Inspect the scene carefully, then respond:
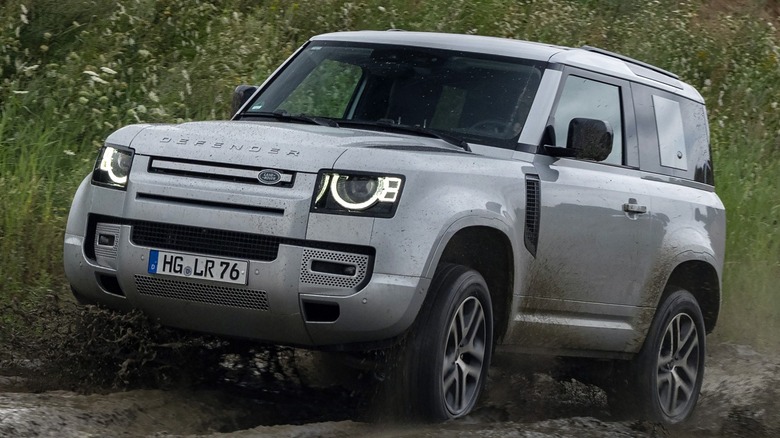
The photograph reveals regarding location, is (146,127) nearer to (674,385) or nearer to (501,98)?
(501,98)

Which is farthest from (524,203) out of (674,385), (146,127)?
(674,385)

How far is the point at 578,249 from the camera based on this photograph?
6426 mm

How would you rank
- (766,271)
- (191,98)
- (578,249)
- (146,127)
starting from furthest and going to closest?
(766,271) < (191,98) < (578,249) < (146,127)

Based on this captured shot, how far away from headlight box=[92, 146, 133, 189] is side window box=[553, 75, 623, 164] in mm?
2150

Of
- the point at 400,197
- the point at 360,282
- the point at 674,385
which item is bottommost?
the point at 674,385

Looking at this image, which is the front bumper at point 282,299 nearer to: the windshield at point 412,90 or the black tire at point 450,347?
the black tire at point 450,347

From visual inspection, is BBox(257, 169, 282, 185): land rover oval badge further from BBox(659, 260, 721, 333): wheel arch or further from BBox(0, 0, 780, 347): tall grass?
BBox(659, 260, 721, 333): wheel arch

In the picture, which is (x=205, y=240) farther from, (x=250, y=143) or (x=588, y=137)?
(x=588, y=137)

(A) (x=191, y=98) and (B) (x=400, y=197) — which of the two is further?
(A) (x=191, y=98)

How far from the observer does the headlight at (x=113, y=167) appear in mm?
5555

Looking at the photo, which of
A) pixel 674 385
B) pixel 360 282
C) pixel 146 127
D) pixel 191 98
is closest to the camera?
pixel 360 282

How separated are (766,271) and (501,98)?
232 inches

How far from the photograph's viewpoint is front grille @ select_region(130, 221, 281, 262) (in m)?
5.20

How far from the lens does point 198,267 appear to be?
17.2 ft
